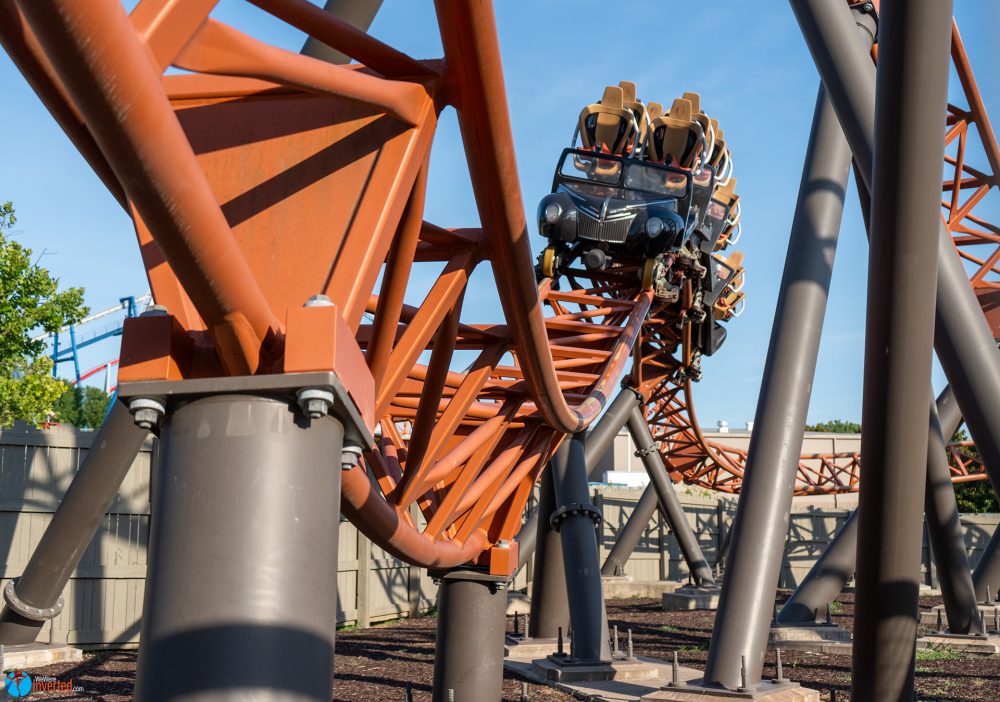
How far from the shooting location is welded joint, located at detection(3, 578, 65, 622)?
9.43 m

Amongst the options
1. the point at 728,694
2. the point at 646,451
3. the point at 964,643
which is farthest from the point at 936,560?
the point at 646,451

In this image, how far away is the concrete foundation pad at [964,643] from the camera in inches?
456

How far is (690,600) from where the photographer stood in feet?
62.1

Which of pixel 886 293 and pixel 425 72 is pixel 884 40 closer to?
pixel 886 293

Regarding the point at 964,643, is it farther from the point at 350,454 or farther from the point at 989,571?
the point at 350,454

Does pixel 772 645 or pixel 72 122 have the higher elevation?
pixel 72 122

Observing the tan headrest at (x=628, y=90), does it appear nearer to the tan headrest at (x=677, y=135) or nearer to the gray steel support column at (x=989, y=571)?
the tan headrest at (x=677, y=135)

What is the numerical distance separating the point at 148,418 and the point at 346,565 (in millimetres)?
14073

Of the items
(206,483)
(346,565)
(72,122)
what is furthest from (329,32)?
(346,565)

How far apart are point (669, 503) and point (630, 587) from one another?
3233mm

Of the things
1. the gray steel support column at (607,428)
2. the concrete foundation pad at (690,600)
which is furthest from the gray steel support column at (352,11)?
the concrete foundation pad at (690,600)

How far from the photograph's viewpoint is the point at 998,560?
14773mm

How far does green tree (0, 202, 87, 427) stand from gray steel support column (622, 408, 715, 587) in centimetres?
1376

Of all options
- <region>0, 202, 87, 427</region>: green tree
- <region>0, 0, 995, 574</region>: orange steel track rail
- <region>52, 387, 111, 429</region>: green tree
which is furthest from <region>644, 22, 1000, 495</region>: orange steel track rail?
<region>52, 387, 111, 429</region>: green tree
